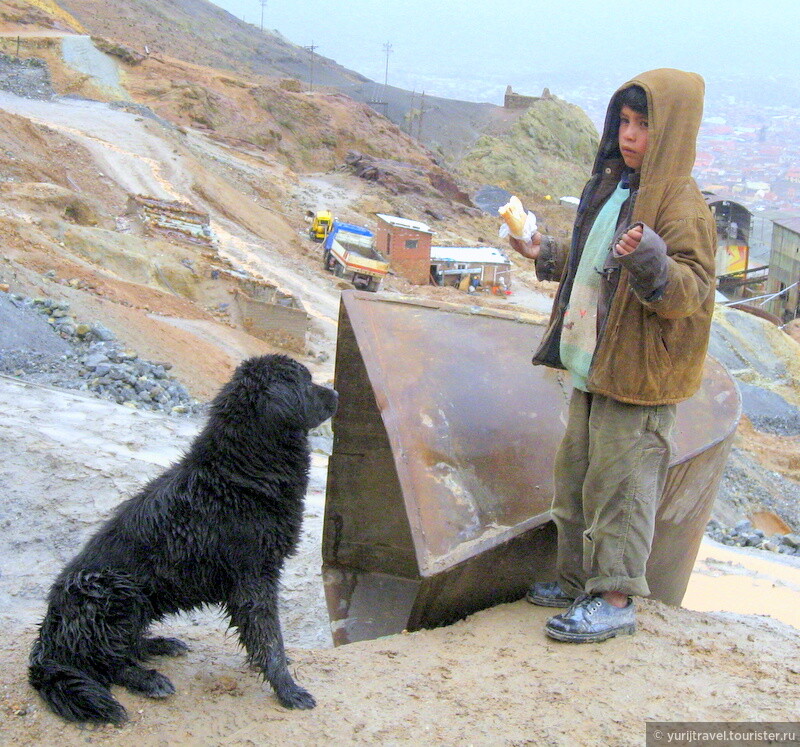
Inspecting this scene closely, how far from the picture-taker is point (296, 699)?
8.95ft

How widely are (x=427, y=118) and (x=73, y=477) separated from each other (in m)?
60.0

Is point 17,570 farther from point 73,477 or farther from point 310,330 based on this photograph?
point 310,330

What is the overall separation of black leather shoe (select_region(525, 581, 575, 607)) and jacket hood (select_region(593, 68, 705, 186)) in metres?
1.65

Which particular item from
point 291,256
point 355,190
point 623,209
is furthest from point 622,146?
point 355,190

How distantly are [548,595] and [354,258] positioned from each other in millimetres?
20328

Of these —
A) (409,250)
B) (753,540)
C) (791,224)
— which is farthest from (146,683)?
(791,224)

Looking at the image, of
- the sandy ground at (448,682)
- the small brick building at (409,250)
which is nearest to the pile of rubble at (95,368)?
the sandy ground at (448,682)

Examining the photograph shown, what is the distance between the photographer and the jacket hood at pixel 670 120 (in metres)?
2.75

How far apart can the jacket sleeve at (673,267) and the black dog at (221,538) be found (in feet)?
3.56

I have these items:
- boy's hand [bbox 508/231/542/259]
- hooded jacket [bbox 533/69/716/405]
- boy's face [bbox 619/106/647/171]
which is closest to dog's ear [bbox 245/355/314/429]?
hooded jacket [bbox 533/69/716/405]

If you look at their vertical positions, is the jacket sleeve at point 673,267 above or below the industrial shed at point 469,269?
above

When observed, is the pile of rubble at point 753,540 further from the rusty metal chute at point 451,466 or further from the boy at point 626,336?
the boy at point 626,336

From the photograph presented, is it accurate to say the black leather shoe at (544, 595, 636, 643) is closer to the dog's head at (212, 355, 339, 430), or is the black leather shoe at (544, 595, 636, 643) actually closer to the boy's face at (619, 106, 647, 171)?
the dog's head at (212, 355, 339, 430)

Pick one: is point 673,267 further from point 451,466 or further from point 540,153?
point 540,153
